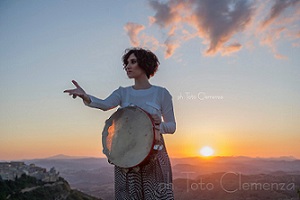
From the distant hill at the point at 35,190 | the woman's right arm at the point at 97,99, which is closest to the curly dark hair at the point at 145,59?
the woman's right arm at the point at 97,99

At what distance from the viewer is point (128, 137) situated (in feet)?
9.14

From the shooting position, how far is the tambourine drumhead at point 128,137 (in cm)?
265

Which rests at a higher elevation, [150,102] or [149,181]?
[150,102]

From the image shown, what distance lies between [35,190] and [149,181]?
114 ft

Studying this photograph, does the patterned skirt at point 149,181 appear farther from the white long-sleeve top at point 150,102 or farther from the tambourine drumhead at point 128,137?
the white long-sleeve top at point 150,102

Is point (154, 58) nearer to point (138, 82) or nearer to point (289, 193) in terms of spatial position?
point (138, 82)

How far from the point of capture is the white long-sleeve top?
2.82 metres

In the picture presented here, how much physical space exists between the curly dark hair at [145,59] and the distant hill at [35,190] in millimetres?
28663

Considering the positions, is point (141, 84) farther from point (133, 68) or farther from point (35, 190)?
point (35, 190)

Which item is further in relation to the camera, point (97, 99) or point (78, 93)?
point (97, 99)

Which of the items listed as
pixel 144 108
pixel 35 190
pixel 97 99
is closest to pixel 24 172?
pixel 35 190

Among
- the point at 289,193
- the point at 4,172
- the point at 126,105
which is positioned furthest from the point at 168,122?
the point at 4,172

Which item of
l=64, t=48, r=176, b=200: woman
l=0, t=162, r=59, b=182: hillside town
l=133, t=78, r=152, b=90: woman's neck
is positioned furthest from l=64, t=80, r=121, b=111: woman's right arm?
l=0, t=162, r=59, b=182: hillside town

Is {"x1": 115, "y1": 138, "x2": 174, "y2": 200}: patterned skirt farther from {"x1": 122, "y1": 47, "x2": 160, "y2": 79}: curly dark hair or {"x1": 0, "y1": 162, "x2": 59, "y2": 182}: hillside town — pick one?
{"x1": 0, "y1": 162, "x2": 59, "y2": 182}: hillside town
